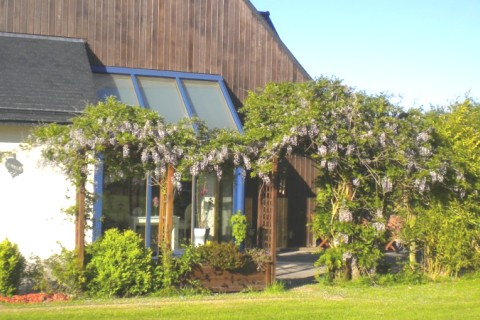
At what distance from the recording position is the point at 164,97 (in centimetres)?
1764

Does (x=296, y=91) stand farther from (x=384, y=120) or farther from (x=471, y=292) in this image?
(x=471, y=292)

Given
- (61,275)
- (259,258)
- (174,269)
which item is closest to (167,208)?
(174,269)

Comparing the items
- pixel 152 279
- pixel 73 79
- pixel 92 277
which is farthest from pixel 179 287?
pixel 73 79

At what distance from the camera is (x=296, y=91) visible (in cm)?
1335

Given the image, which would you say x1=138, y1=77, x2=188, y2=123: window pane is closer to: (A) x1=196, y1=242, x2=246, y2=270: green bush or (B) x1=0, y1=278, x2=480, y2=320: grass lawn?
(A) x1=196, y1=242, x2=246, y2=270: green bush

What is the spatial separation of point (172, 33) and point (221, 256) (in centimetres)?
841

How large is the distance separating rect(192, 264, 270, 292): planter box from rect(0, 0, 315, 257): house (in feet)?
4.81

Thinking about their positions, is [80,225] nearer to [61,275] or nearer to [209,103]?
[61,275]

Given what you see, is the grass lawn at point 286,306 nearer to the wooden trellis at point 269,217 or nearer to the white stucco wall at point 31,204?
the wooden trellis at point 269,217

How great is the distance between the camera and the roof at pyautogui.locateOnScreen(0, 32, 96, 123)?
1416cm

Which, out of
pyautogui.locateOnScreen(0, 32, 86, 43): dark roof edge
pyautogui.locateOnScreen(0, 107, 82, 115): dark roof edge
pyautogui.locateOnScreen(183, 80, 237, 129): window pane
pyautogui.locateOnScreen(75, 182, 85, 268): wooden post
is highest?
pyautogui.locateOnScreen(0, 32, 86, 43): dark roof edge

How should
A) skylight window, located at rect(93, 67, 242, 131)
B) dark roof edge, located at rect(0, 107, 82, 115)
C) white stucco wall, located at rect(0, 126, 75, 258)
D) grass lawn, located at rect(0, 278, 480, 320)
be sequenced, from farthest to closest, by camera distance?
skylight window, located at rect(93, 67, 242, 131) < dark roof edge, located at rect(0, 107, 82, 115) < white stucco wall, located at rect(0, 126, 75, 258) < grass lawn, located at rect(0, 278, 480, 320)

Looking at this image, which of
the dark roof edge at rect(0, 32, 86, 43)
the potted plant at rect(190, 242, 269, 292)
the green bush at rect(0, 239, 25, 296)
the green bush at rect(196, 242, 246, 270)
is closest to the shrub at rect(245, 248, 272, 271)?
the potted plant at rect(190, 242, 269, 292)

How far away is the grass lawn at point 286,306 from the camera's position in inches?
402
